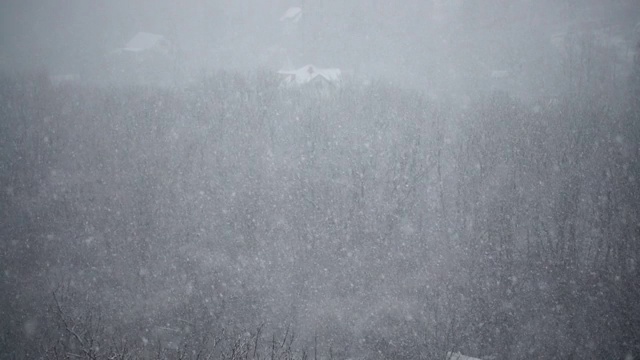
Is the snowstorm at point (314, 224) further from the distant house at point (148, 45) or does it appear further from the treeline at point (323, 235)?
the distant house at point (148, 45)

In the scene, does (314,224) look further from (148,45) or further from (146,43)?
(146,43)

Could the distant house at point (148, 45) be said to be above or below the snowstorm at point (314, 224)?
above

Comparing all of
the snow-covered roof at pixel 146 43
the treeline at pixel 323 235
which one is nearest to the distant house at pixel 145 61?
the snow-covered roof at pixel 146 43

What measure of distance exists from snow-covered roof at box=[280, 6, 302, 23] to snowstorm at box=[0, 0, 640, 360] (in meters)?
24.2

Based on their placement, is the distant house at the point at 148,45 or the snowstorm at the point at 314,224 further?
the distant house at the point at 148,45

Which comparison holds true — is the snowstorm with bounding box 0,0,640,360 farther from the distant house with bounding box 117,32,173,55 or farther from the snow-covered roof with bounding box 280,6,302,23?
the snow-covered roof with bounding box 280,6,302,23

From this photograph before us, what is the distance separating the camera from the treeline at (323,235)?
217 inches

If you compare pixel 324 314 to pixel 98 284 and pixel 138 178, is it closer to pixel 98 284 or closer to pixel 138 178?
pixel 98 284

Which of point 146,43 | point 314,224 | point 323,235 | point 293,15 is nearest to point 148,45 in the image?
point 146,43

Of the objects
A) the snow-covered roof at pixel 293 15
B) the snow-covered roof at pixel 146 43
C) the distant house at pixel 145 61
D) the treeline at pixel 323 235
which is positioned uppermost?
the snow-covered roof at pixel 293 15

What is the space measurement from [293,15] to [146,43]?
15.2 metres

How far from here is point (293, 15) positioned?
36375 millimetres

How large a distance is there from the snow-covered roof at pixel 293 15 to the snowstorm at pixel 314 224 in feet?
79.5

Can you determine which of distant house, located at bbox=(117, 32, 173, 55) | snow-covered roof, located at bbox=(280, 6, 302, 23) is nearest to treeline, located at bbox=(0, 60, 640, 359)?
distant house, located at bbox=(117, 32, 173, 55)
